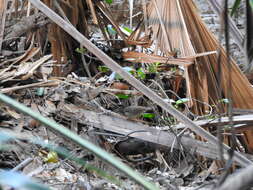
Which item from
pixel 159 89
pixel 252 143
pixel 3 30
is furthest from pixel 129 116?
pixel 3 30

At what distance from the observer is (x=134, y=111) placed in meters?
2.01

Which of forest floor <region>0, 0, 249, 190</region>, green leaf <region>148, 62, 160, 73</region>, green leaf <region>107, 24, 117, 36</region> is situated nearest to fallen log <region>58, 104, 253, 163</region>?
forest floor <region>0, 0, 249, 190</region>

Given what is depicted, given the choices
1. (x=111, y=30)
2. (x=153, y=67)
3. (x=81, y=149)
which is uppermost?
(x=111, y=30)

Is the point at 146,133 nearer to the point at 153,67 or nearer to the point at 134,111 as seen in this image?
the point at 134,111

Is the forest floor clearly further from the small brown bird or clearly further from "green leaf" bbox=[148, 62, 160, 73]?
"green leaf" bbox=[148, 62, 160, 73]

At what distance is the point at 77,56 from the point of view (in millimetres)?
2471

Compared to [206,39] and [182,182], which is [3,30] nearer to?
[206,39]

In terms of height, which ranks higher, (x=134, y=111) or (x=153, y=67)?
(x=153, y=67)

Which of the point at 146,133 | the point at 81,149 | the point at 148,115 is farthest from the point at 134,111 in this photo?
the point at 81,149

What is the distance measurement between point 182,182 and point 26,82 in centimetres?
86

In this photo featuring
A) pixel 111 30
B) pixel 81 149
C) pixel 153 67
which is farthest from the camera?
pixel 111 30

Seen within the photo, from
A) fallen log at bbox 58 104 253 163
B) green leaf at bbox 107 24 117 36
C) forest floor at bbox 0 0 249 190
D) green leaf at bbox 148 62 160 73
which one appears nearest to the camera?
forest floor at bbox 0 0 249 190

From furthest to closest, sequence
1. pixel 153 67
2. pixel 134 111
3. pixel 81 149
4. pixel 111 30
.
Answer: pixel 111 30, pixel 153 67, pixel 134 111, pixel 81 149

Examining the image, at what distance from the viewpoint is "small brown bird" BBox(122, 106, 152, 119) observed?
1.99 meters
